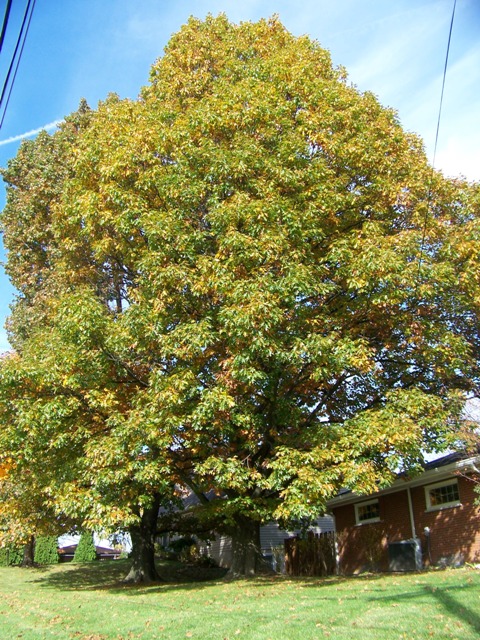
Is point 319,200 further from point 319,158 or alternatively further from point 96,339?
point 96,339

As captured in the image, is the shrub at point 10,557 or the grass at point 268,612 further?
the shrub at point 10,557

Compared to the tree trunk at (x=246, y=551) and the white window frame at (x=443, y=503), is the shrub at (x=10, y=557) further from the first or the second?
the white window frame at (x=443, y=503)

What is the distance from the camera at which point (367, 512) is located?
750 inches

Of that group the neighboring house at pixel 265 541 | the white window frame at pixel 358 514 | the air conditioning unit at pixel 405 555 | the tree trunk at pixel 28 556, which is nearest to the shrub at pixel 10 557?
the tree trunk at pixel 28 556

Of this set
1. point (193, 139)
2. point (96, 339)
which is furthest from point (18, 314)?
point (193, 139)

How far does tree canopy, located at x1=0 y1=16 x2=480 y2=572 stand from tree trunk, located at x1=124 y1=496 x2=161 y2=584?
4549 mm

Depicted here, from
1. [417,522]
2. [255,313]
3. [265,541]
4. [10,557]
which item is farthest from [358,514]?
[10,557]

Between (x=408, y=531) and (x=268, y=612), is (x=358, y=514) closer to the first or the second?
(x=408, y=531)

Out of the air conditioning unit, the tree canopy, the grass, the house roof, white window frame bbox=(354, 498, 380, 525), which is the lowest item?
the grass

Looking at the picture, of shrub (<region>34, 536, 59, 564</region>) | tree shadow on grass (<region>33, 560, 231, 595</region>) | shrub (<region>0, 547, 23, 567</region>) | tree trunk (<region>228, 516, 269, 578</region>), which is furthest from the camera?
shrub (<region>34, 536, 59, 564</region>)

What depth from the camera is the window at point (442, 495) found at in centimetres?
1531

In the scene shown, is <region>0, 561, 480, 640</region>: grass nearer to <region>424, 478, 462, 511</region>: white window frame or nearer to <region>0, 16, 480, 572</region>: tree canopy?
<region>0, 16, 480, 572</region>: tree canopy

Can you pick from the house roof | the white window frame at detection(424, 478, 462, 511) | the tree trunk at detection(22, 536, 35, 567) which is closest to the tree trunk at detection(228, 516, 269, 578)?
the house roof

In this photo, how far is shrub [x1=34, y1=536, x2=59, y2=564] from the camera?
31125 millimetres
